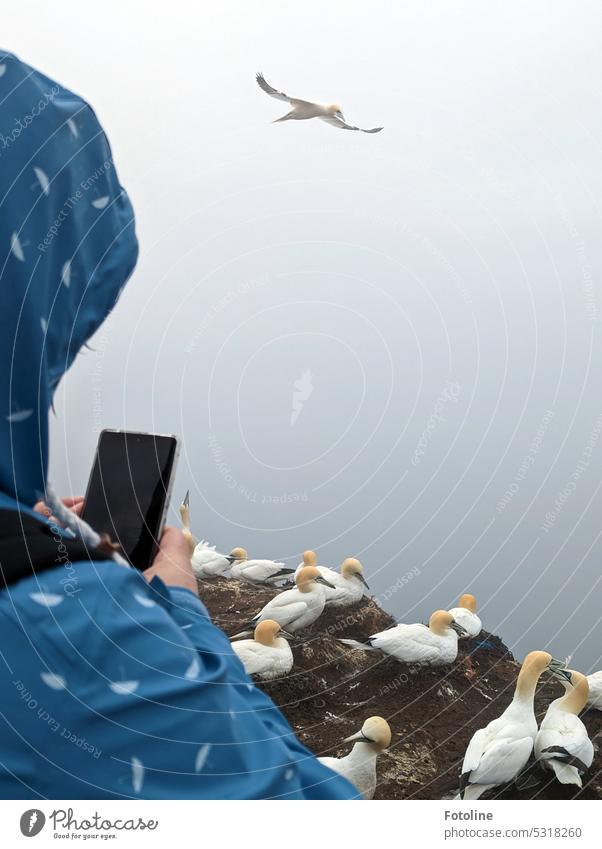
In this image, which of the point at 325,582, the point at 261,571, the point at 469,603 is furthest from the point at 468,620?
the point at 261,571

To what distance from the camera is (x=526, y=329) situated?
923 mm

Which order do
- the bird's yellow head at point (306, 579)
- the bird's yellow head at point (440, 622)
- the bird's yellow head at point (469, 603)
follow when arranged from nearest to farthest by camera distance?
the bird's yellow head at point (440, 622) → the bird's yellow head at point (306, 579) → the bird's yellow head at point (469, 603)

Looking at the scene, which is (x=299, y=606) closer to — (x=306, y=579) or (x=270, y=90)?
(x=306, y=579)

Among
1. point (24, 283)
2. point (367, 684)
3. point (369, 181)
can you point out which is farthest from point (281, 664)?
point (24, 283)

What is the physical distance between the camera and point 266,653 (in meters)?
1.12

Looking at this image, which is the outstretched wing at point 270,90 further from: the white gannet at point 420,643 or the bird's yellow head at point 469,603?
the bird's yellow head at point 469,603

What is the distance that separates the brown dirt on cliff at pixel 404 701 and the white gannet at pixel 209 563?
14.1 inches

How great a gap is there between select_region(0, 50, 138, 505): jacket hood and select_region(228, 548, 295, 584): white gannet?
4.02 feet

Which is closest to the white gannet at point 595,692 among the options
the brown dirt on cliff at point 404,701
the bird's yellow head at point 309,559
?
the brown dirt on cliff at point 404,701

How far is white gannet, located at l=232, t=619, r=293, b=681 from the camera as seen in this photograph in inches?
43.4

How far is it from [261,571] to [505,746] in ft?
2.84

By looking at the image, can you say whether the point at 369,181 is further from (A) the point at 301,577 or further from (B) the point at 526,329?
(A) the point at 301,577

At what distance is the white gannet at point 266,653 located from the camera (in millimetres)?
1103

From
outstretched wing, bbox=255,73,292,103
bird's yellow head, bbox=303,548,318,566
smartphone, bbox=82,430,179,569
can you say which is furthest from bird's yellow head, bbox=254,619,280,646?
outstretched wing, bbox=255,73,292,103
